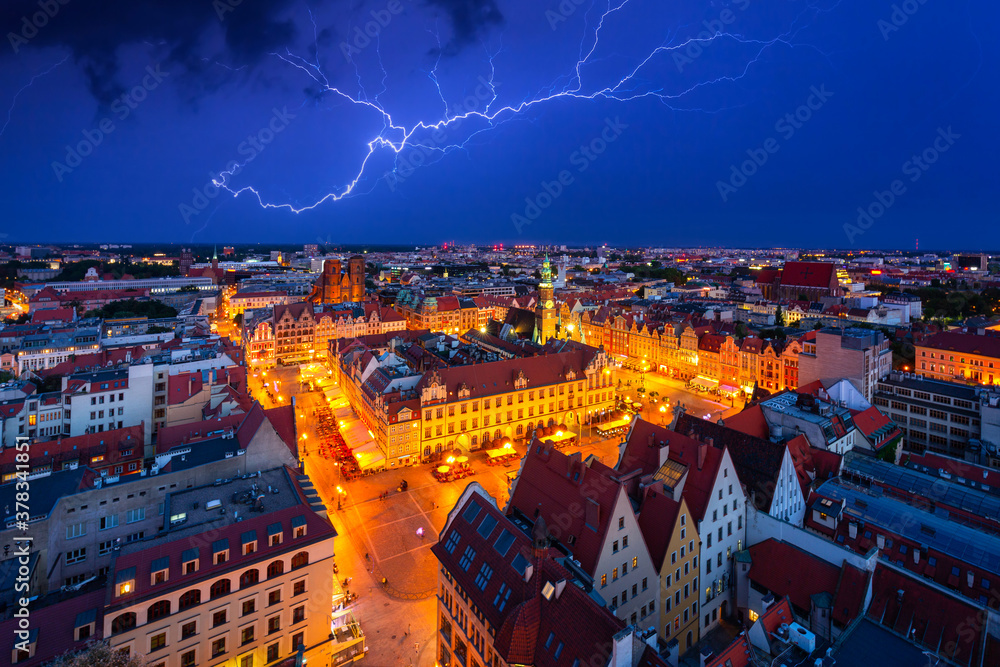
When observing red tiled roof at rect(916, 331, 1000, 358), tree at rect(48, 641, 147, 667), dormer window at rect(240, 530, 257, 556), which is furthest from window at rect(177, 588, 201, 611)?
red tiled roof at rect(916, 331, 1000, 358)

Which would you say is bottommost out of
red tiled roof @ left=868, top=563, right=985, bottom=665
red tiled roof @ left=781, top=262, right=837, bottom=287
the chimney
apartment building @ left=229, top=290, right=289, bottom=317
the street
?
the street

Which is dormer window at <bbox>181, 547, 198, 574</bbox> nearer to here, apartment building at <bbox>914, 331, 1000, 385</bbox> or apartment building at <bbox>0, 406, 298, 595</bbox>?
apartment building at <bbox>0, 406, 298, 595</bbox>

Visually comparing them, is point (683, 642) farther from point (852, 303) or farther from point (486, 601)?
point (852, 303)

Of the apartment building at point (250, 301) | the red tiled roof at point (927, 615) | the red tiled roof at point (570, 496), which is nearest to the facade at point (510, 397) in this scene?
the red tiled roof at point (570, 496)

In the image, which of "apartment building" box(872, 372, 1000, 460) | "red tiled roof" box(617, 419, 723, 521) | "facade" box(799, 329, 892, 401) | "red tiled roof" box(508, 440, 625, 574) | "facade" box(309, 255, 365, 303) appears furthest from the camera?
"facade" box(309, 255, 365, 303)

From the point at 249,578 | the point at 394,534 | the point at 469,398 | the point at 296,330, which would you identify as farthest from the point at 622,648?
the point at 296,330

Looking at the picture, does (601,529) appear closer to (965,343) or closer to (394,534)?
(394,534)
